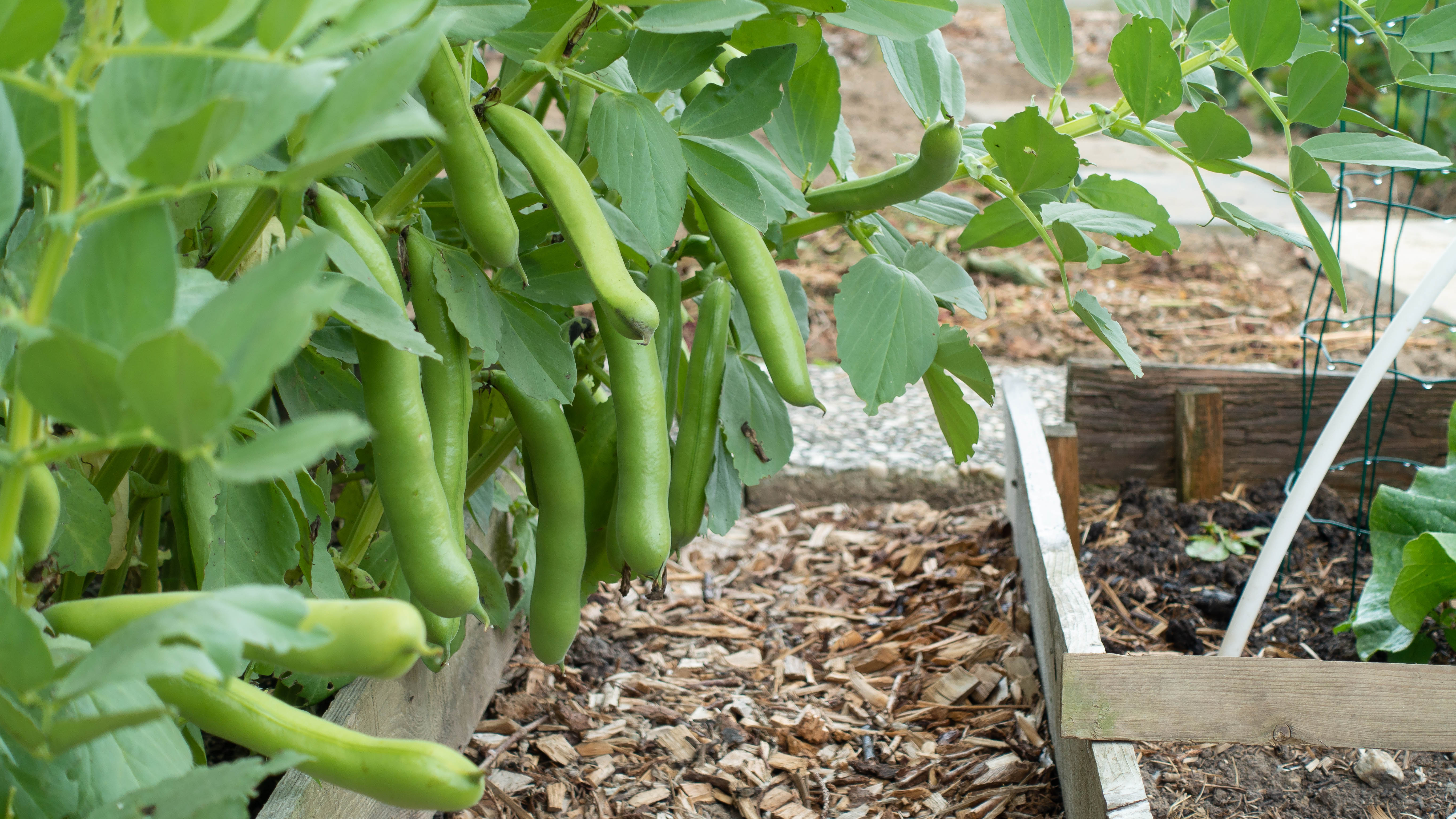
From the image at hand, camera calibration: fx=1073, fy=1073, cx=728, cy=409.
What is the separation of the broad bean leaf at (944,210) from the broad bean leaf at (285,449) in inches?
33.0

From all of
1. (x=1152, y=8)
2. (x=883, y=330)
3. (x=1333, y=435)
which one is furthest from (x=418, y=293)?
(x=1333, y=435)

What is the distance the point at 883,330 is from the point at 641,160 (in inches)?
10.9

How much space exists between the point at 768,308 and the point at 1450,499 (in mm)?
1286

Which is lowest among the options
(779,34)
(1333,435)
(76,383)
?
(1333,435)

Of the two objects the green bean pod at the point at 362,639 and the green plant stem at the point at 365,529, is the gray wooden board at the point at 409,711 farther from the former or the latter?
the green bean pod at the point at 362,639

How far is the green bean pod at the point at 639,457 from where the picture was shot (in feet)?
3.11

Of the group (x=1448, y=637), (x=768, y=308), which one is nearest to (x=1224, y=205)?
(x=768, y=308)

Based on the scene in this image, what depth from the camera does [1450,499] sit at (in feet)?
5.42

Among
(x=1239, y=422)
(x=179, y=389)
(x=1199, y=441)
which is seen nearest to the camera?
(x=179, y=389)

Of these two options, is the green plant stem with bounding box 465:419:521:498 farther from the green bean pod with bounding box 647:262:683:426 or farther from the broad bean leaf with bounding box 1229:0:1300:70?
the broad bean leaf with bounding box 1229:0:1300:70

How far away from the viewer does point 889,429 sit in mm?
2852

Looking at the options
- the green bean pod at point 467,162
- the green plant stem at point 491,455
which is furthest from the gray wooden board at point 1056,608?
the green bean pod at point 467,162

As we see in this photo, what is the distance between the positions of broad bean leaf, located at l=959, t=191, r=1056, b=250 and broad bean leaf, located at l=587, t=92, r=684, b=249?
33 cm

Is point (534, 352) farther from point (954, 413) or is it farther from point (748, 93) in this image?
point (954, 413)
